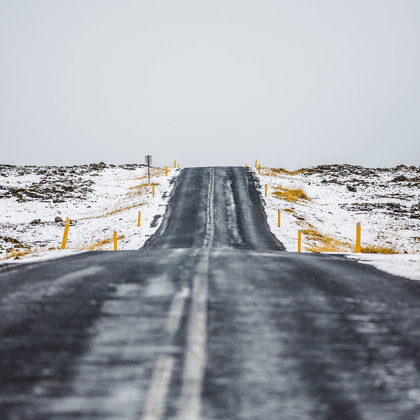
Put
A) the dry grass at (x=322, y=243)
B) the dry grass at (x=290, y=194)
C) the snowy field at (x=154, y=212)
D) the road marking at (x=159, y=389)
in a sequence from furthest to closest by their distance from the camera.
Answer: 1. the dry grass at (x=290, y=194)
2. the snowy field at (x=154, y=212)
3. the dry grass at (x=322, y=243)
4. the road marking at (x=159, y=389)

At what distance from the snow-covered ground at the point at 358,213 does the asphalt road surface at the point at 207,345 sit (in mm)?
2578

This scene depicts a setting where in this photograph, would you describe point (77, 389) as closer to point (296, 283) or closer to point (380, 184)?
point (296, 283)

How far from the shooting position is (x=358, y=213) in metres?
29.3

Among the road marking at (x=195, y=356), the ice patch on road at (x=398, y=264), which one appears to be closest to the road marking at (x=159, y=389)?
the road marking at (x=195, y=356)

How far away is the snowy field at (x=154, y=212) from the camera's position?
1800 cm

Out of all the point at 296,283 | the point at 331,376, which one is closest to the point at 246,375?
the point at 331,376

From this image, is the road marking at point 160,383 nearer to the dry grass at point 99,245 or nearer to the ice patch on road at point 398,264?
the ice patch on road at point 398,264

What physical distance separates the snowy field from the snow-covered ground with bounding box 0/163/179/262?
0.18ft

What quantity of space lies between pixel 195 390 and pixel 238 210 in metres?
21.4

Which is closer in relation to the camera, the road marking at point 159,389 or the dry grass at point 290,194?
the road marking at point 159,389

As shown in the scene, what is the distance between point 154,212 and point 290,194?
13184mm

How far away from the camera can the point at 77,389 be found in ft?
7.41

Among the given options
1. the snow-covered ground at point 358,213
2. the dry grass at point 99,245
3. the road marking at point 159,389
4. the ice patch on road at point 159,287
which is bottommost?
the dry grass at point 99,245

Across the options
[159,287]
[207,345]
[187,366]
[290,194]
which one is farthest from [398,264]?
[290,194]
